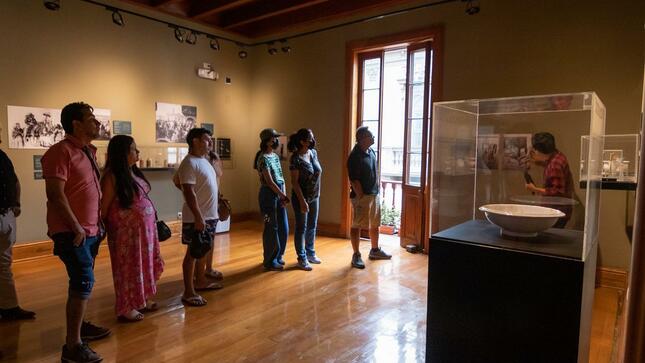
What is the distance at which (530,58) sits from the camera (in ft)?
13.8

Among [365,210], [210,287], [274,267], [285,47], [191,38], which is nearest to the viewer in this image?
[210,287]

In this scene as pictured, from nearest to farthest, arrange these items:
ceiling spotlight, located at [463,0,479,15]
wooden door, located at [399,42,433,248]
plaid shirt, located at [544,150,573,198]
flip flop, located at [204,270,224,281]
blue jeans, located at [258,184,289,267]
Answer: plaid shirt, located at [544,150,573,198] → flip flop, located at [204,270,224,281] → blue jeans, located at [258,184,289,267] → ceiling spotlight, located at [463,0,479,15] → wooden door, located at [399,42,433,248]

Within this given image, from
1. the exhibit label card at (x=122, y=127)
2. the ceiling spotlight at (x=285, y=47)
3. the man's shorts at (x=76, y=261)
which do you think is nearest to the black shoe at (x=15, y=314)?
the man's shorts at (x=76, y=261)

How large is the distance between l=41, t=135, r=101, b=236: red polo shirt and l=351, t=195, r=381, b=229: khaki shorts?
2572 millimetres

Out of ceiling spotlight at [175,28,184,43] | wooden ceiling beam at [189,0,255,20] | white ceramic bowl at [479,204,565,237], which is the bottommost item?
white ceramic bowl at [479,204,565,237]

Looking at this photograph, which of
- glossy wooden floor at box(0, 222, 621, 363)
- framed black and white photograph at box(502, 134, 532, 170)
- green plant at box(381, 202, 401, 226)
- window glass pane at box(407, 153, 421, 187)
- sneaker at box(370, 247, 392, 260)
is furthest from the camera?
green plant at box(381, 202, 401, 226)

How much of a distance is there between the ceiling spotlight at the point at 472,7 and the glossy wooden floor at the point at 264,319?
2782mm

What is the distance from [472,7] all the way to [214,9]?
324 cm

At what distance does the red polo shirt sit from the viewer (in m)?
2.16

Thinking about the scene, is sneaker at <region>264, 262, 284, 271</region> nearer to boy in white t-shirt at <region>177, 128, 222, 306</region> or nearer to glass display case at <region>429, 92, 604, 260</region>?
boy in white t-shirt at <region>177, 128, 222, 306</region>

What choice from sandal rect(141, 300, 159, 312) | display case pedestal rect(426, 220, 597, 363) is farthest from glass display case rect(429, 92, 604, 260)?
sandal rect(141, 300, 159, 312)

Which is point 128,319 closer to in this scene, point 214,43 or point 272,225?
point 272,225

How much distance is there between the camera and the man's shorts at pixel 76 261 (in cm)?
221

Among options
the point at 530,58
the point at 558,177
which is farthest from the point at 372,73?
the point at 558,177
